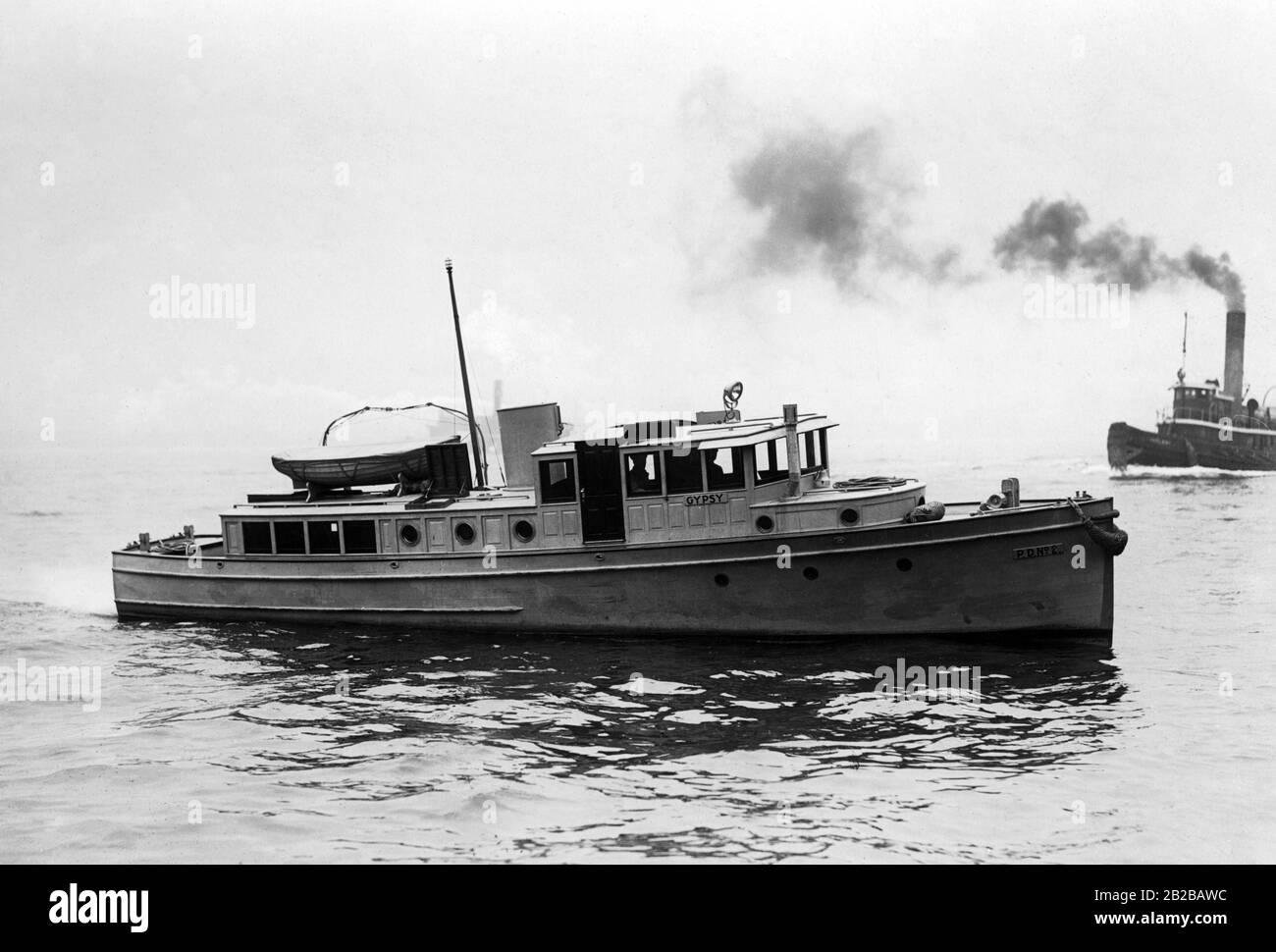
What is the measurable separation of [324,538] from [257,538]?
147 centimetres

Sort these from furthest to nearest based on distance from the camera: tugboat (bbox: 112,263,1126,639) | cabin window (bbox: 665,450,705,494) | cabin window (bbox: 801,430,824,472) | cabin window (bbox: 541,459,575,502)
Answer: cabin window (bbox: 801,430,824,472)
cabin window (bbox: 541,459,575,502)
cabin window (bbox: 665,450,705,494)
tugboat (bbox: 112,263,1126,639)

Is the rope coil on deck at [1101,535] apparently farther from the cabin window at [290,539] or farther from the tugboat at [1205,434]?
the tugboat at [1205,434]

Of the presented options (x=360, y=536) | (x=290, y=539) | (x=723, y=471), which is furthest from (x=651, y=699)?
(x=290, y=539)

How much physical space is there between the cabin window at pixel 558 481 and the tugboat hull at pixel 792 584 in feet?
3.02

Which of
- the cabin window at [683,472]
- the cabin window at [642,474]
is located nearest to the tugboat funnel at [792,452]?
the cabin window at [683,472]

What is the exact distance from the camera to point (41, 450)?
4513 inches

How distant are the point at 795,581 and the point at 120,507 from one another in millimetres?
44018

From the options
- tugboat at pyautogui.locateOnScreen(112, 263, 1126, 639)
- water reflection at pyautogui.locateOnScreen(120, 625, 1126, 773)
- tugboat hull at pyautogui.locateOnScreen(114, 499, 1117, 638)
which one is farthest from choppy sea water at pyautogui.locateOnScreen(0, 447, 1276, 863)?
tugboat at pyautogui.locateOnScreen(112, 263, 1126, 639)

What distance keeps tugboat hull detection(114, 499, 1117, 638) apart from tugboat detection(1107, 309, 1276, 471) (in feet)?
159

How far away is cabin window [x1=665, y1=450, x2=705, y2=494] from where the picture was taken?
56.5 feet

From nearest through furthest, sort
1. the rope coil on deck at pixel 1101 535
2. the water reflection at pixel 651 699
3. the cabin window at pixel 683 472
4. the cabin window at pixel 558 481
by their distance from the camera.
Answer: the water reflection at pixel 651 699 < the rope coil on deck at pixel 1101 535 < the cabin window at pixel 683 472 < the cabin window at pixel 558 481

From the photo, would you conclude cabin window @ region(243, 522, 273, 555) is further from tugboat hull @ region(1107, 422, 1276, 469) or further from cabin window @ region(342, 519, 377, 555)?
tugboat hull @ region(1107, 422, 1276, 469)

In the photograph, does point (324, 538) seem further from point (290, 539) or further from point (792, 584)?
point (792, 584)

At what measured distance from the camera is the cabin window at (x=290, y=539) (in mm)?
19578
